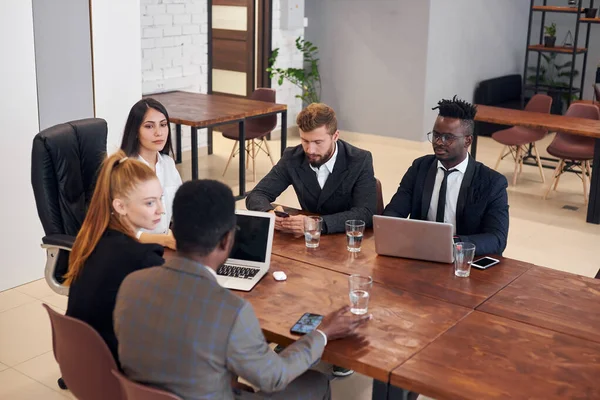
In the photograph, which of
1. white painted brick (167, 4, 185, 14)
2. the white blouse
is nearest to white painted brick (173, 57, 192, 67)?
white painted brick (167, 4, 185, 14)

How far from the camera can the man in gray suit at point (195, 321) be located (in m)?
2.06

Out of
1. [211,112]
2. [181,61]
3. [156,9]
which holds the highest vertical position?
[156,9]

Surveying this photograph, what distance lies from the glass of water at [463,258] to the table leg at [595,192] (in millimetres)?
3775

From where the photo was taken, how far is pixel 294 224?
3.50m

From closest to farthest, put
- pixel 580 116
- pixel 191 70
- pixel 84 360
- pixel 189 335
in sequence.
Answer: pixel 189 335, pixel 84 360, pixel 580 116, pixel 191 70

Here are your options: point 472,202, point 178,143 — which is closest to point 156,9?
point 178,143

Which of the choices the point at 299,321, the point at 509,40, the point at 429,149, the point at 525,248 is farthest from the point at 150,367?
the point at 509,40

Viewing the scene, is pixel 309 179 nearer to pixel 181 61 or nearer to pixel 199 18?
pixel 181 61

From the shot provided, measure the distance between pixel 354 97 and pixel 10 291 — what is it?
5563 millimetres

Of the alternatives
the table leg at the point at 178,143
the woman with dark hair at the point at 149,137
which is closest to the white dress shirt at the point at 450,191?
the woman with dark hair at the point at 149,137

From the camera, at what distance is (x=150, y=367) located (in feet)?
7.00

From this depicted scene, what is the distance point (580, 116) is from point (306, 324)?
5451 mm

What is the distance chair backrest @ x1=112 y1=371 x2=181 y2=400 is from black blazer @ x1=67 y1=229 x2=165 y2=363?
0.35m

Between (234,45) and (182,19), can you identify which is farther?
(234,45)
